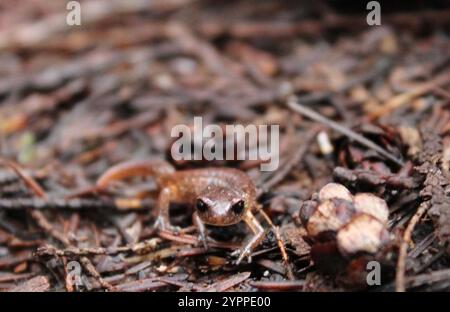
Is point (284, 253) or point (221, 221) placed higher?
point (221, 221)

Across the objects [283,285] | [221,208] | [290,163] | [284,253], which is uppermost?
[290,163]

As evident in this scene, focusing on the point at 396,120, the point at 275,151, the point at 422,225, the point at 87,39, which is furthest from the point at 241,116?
the point at 87,39

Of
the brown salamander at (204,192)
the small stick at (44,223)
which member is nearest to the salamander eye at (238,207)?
the brown salamander at (204,192)

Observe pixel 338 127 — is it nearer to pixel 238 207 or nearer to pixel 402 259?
pixel 238 207

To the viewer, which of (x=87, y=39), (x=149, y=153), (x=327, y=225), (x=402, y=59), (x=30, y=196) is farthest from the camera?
(x=87, y=39)

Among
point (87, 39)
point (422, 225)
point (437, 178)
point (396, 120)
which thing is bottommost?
point (422, 225)

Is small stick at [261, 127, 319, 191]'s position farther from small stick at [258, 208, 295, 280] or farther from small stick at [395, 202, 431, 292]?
small stick at [395, 202, 431, 292]

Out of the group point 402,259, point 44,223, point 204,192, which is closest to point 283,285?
point 402,259

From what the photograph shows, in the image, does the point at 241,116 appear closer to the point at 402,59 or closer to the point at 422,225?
the point at 402,59

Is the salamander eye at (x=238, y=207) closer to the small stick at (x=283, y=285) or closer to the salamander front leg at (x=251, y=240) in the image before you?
the salamander front leg at (x=251, y=240)
